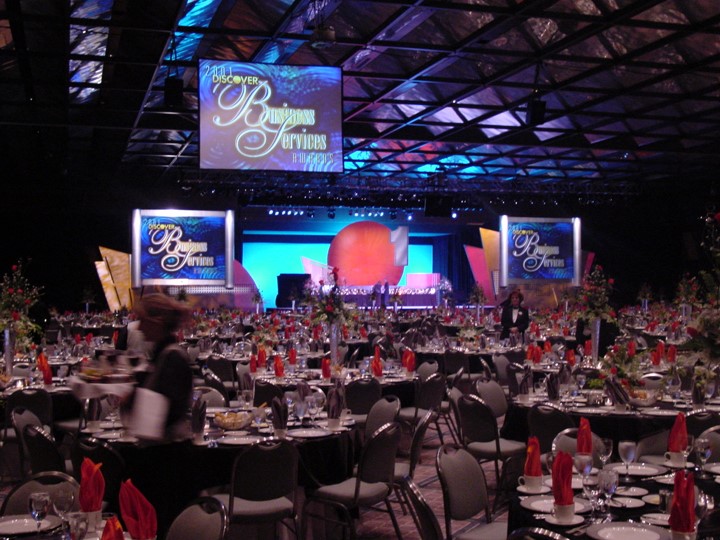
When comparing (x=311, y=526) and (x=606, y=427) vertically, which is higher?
(x=606, y=427)

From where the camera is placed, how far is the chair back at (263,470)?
14.0 ft

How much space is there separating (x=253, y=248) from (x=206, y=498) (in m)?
25.6

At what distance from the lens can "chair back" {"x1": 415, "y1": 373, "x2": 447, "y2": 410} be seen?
719cm

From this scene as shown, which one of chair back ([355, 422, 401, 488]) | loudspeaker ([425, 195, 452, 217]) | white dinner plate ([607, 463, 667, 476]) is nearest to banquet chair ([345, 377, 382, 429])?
chair back ([355, 422, 401, 488])

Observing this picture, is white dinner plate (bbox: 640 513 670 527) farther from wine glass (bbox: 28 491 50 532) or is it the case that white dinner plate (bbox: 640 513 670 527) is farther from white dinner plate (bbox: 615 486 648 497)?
wine glass (bbox: 28 491 50 532)

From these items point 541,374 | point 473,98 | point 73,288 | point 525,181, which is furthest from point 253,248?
point 541,374

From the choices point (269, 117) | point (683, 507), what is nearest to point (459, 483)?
point (683, 507)

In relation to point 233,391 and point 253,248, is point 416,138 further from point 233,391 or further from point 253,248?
point 253,248

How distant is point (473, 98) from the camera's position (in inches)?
552

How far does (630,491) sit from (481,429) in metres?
2.55

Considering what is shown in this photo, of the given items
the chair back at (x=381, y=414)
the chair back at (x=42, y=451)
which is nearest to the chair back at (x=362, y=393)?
the chair back at (x=381, y=414)

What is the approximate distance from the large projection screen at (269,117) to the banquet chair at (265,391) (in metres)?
2.92

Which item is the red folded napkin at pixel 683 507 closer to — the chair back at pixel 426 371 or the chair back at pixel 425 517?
the chair back at pixel 425 517

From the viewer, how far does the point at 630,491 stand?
3.38 m
